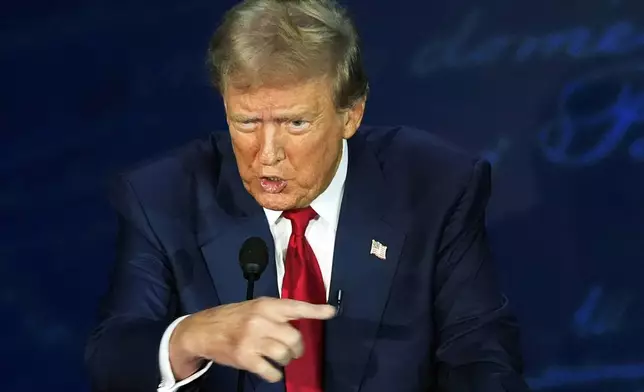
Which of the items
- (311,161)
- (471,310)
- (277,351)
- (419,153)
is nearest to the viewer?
(277,351)

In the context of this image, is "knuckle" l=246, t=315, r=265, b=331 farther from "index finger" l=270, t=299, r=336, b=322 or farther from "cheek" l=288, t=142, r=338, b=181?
"cheek" l=288, t=142, r=338, b=181

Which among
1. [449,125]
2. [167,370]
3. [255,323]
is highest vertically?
[449,125]

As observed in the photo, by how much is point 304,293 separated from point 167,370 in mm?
276

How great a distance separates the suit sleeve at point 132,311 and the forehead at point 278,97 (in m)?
0.31

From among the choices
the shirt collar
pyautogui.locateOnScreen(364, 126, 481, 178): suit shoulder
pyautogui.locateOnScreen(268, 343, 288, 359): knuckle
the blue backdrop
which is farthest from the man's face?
the blue backdrop

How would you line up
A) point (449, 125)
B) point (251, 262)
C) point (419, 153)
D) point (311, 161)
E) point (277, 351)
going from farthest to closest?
point (449, 125) → point (419, 153) → point (311, 161) → point (251, 262) → point (277, 351)

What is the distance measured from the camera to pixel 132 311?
5.58 feet

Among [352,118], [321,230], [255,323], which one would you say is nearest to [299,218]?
[321,230]

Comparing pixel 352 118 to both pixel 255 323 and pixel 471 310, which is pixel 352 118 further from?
pixel 255 323

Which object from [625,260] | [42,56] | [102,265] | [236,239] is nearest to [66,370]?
[102,265]

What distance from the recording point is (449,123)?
2402 mm

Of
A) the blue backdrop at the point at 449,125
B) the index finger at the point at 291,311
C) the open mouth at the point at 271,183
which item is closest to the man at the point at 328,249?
the open mouth at the point at 271,183

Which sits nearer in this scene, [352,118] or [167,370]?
[167,370]

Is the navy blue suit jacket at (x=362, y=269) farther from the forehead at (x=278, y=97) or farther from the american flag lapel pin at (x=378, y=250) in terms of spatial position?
the forehead at (x=278, y=97)
